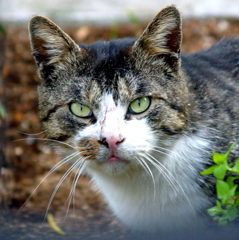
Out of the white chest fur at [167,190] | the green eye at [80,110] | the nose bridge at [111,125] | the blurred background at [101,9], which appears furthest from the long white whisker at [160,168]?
the blurred background at [101,9]

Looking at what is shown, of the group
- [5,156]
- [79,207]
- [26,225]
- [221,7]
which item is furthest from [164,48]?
[221,7]

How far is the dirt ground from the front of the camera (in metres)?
3.23

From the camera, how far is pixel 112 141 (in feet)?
7.59

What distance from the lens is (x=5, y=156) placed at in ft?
13.8

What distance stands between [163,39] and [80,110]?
2.14 feet

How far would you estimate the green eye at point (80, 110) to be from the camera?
2.54 m

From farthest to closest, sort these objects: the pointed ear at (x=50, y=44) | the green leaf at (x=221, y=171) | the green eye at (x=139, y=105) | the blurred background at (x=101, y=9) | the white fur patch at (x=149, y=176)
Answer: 1. the blurred background at (x=101, y=9)
2. the pointed ear at (x=50, y=44)
3. the green eye at (x=139, y=105)
4. the white fur patch at (x=149, y=176)
5. the green leaf at (x=221, y=171)

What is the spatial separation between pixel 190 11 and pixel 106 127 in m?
3.79

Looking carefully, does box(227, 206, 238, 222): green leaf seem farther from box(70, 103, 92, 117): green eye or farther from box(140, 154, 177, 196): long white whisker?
box(70, 103, 92, 117): green eye

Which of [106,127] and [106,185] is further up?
[106,127]

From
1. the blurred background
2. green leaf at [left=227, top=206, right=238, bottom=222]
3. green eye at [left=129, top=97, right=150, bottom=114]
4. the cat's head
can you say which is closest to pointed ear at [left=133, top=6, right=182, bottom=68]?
the cat's head

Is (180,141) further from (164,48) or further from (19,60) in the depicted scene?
(19,60)

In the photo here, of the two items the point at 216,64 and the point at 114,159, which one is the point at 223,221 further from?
the point at 216,64

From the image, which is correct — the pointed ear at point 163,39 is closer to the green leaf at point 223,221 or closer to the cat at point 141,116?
the cat at point 141,116
